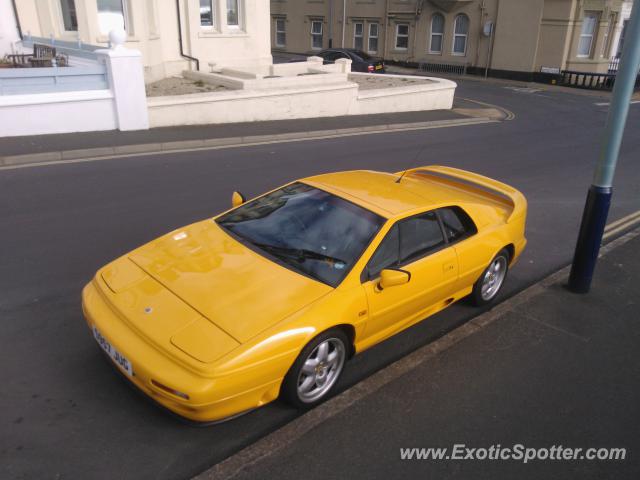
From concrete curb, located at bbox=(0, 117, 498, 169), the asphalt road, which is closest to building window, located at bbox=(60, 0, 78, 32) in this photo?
concrete curb, located at bbox=(0, 117, 498, 169)

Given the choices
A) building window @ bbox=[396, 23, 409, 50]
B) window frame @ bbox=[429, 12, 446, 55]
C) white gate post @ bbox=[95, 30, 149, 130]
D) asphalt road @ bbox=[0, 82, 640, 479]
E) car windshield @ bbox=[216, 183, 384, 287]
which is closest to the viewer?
asphalt road @ bbox=[0, 82, 640, 479]

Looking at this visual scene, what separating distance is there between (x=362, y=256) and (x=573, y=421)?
202 centimetres

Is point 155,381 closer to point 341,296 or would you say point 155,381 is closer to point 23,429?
point 23,429

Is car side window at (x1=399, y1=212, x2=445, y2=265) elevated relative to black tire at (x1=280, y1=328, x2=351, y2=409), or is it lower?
elevated

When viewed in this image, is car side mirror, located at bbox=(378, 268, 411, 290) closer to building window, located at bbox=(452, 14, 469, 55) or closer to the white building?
the white building

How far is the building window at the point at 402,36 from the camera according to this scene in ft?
114

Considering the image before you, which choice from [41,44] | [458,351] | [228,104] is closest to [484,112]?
[228,104]

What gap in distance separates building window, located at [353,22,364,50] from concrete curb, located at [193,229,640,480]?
109ft

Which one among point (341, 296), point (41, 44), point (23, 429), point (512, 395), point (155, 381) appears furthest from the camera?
point (41, 44)

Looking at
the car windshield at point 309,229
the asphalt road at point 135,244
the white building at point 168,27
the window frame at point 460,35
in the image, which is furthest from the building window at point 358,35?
the car windshield at point 309,229

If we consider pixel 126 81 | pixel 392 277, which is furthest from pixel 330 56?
pixel 392 277

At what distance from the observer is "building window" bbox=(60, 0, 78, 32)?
56.1 ft

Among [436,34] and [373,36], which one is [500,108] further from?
[373,36]

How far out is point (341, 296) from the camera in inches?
156
